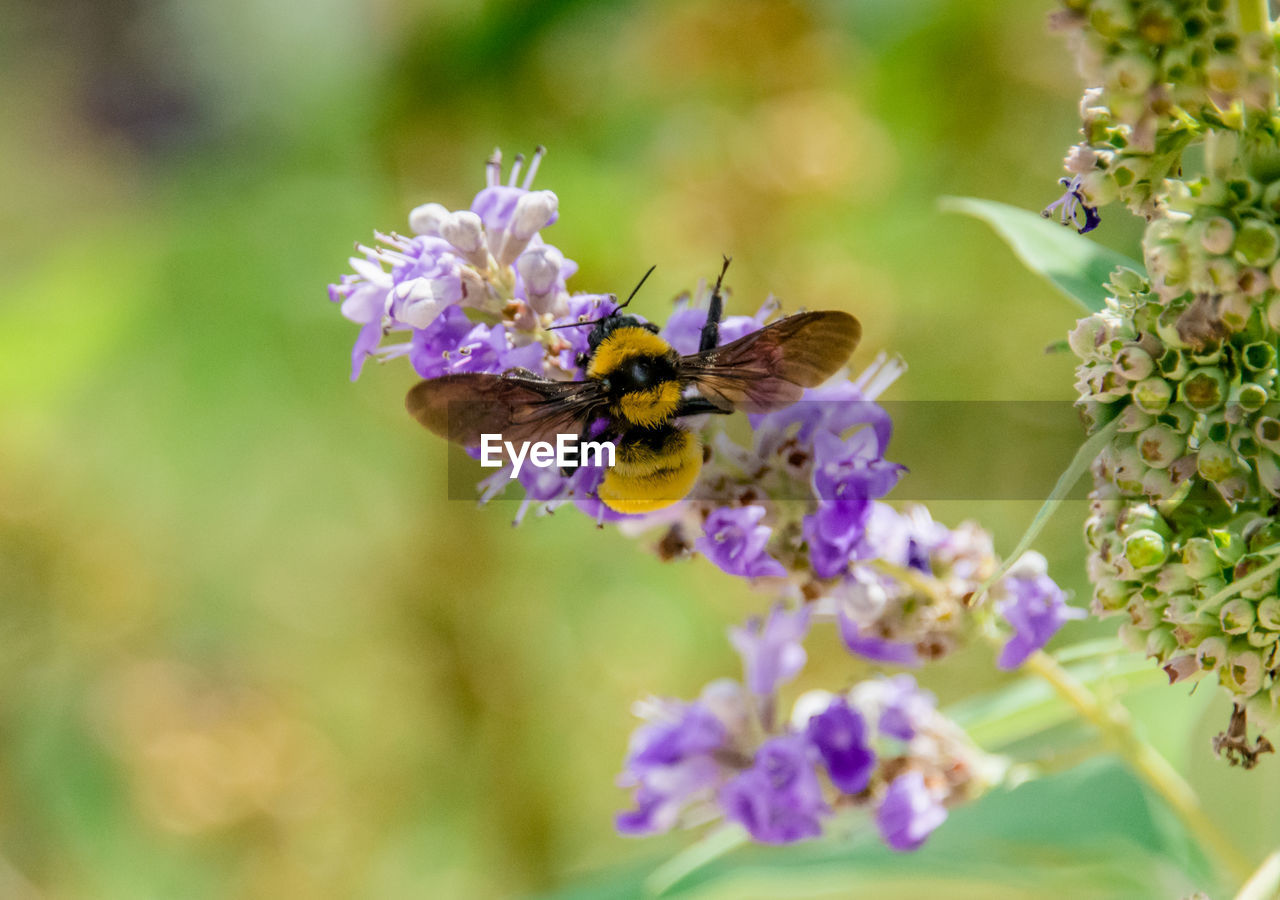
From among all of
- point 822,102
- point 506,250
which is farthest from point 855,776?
point 822,102

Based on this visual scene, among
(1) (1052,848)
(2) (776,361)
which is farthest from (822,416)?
(1) (1052,848)

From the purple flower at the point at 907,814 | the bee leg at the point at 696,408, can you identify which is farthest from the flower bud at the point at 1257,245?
the purple flower at the point at 907,814

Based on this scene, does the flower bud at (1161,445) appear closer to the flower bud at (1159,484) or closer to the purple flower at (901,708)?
the flower bud at (1159,484)

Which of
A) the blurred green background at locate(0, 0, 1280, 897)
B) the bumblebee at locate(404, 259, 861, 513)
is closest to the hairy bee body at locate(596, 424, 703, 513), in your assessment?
the bumblebee at locate(404, 259, 861, 513)

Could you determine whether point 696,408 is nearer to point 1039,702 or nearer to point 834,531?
point 834,531

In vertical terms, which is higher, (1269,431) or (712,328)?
(712,328)

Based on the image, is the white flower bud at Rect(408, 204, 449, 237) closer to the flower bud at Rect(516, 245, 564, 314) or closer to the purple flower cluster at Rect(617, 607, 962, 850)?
the flower bud at Rect(516, 245, 564, 314)
